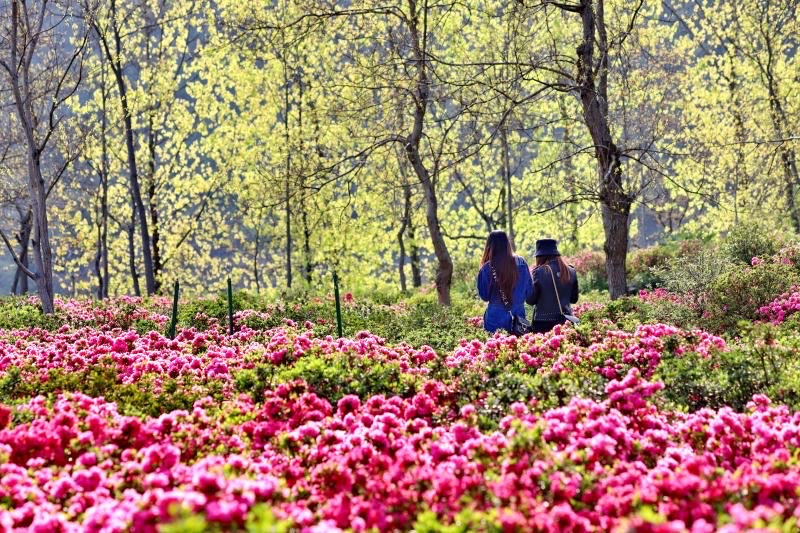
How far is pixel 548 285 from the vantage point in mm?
9320

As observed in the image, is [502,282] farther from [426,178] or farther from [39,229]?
[39,229]

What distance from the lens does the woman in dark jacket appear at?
930 centimetres

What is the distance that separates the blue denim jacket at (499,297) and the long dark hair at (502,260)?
0.11 m

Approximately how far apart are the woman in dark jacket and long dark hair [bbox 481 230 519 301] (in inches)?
20.2

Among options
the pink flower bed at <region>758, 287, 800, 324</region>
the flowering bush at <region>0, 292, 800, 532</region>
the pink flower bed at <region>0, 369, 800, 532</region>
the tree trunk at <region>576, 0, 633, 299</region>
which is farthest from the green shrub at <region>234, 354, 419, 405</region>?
the tree trunk at <region>576, 0, 633, 299</region>

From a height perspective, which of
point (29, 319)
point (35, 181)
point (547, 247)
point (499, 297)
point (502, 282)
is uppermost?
point (35, 181)

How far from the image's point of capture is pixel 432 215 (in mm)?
15562

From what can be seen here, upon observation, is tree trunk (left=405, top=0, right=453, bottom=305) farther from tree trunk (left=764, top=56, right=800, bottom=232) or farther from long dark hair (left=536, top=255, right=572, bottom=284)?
tree trunk (left=764, top=56, right=800, bottom=232)

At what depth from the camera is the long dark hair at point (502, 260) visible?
883 centimetres

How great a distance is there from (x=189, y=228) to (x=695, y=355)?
977 inches

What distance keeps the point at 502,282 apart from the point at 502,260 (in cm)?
29

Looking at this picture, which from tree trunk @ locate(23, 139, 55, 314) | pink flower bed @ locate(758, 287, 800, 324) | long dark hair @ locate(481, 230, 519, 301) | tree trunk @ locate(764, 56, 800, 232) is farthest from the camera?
A: tree trunk @ locate(764, 56, 800, 232)

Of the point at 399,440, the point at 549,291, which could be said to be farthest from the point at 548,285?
the point at 399,440

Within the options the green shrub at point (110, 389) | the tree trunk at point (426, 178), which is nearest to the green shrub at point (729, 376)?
the green shrub at point (110, 389)
